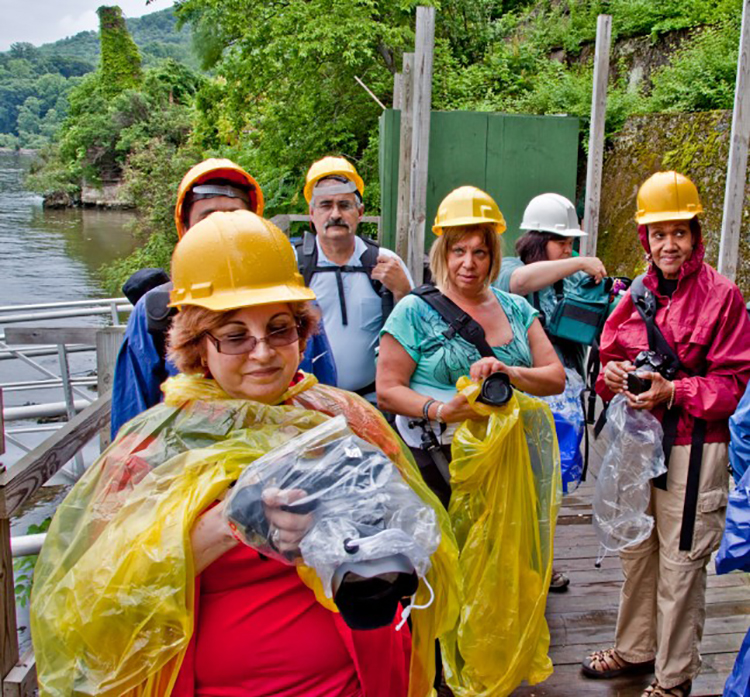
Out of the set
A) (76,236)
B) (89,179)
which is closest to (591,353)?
(76,236)

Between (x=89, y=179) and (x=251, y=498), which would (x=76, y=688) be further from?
(x=89, y=179)

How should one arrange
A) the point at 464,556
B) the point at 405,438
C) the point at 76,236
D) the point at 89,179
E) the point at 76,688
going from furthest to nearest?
the point at 89,179, the point at 76,236, the point at 405,438, the point at 464,556, the point at 76,688

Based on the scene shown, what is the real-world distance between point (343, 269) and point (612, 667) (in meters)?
1.96

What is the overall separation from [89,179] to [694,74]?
4018 centimetres

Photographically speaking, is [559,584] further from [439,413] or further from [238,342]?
[238,342]

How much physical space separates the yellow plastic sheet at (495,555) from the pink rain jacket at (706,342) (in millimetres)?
578

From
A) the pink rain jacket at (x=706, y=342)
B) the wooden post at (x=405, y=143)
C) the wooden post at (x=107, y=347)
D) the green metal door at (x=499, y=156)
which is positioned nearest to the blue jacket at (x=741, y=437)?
the pink rain jacket at (x=706, y=342)

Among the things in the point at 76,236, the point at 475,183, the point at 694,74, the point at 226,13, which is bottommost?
the point at 76,236

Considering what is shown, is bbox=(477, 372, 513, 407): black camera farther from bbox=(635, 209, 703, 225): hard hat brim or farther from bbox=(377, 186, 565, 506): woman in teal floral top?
bbox=(635, 209, 703, 225): hard hat brim

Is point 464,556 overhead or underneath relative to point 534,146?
underneath

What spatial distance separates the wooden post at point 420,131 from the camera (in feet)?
16.9

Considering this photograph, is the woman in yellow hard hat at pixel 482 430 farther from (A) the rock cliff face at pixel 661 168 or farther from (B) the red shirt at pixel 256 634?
(A) the rock cliff face at pixel 661 168

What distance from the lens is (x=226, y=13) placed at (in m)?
10.2

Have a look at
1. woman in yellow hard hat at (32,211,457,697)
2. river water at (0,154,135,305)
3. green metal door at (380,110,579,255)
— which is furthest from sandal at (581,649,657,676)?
river water at (0,154,135,305)
